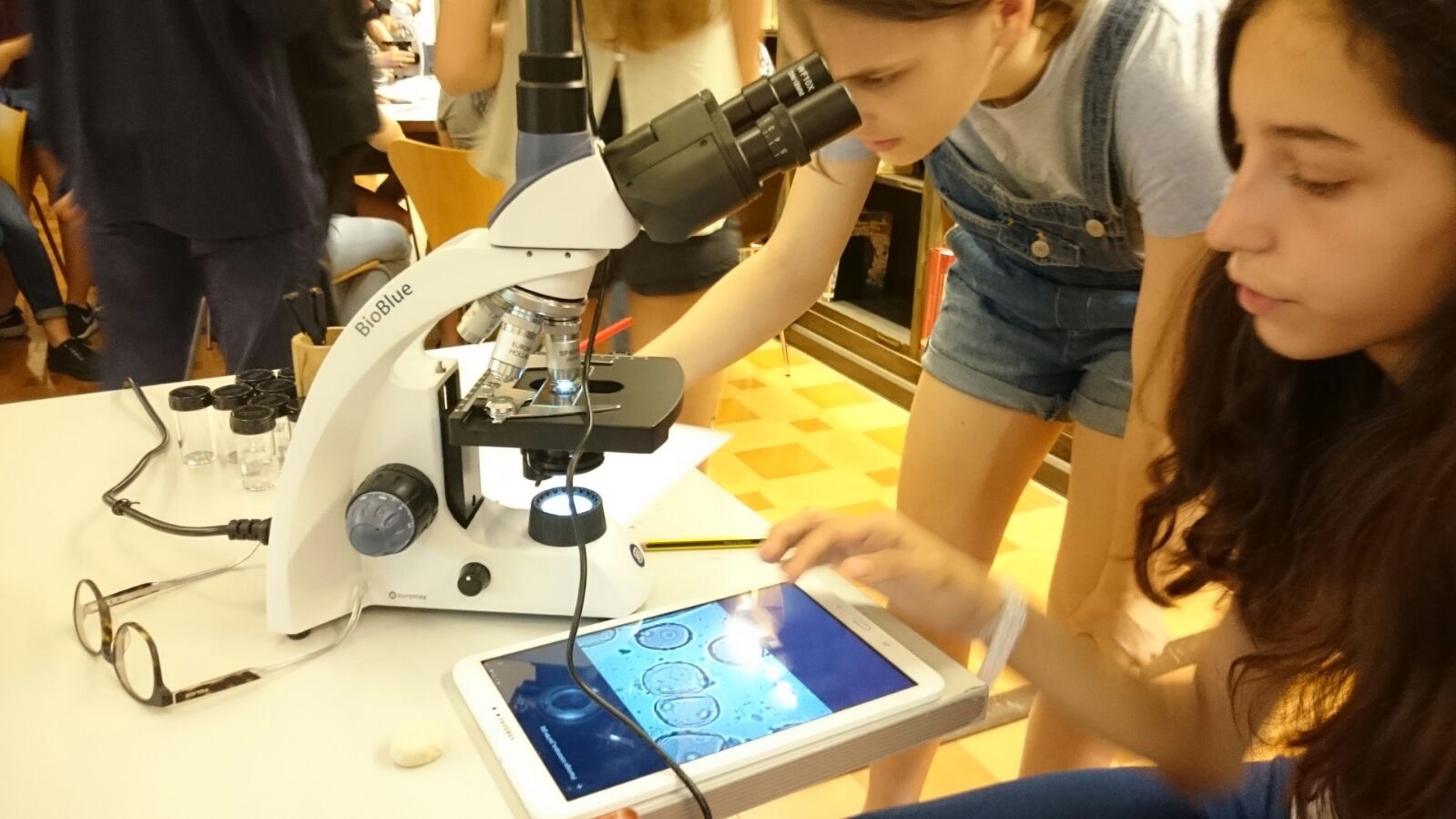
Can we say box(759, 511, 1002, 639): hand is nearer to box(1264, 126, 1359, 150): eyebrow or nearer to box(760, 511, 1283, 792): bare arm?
box(760, 511, 1283, 792): bare arm

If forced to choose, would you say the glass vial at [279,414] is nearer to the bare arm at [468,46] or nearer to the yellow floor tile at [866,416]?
the bare arm at [468,46]

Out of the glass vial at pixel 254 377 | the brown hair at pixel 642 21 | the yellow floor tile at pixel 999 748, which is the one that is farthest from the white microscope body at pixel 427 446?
the yellow floor tile at pixel 999 748

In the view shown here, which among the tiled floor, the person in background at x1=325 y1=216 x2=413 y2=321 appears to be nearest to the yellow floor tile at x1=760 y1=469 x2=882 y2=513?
the tiled floor

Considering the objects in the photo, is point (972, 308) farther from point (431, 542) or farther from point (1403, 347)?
point (431, 542)

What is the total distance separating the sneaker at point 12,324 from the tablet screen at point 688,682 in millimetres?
3433

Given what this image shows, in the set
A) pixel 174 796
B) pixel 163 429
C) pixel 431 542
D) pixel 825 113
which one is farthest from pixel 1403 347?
pixel 163 429

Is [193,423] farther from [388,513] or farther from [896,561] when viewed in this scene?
[896,561]

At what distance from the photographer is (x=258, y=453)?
1.02 meters

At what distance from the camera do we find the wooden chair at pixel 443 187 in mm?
2062

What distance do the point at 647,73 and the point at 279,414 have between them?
0.75m

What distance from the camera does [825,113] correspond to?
640 millimetres

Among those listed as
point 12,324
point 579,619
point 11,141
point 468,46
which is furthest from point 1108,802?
point 12,324

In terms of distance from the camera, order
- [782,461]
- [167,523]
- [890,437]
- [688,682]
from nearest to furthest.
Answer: [688,682] → [167,523] → [782,461] → [890,437]

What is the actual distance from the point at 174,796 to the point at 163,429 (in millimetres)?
580
